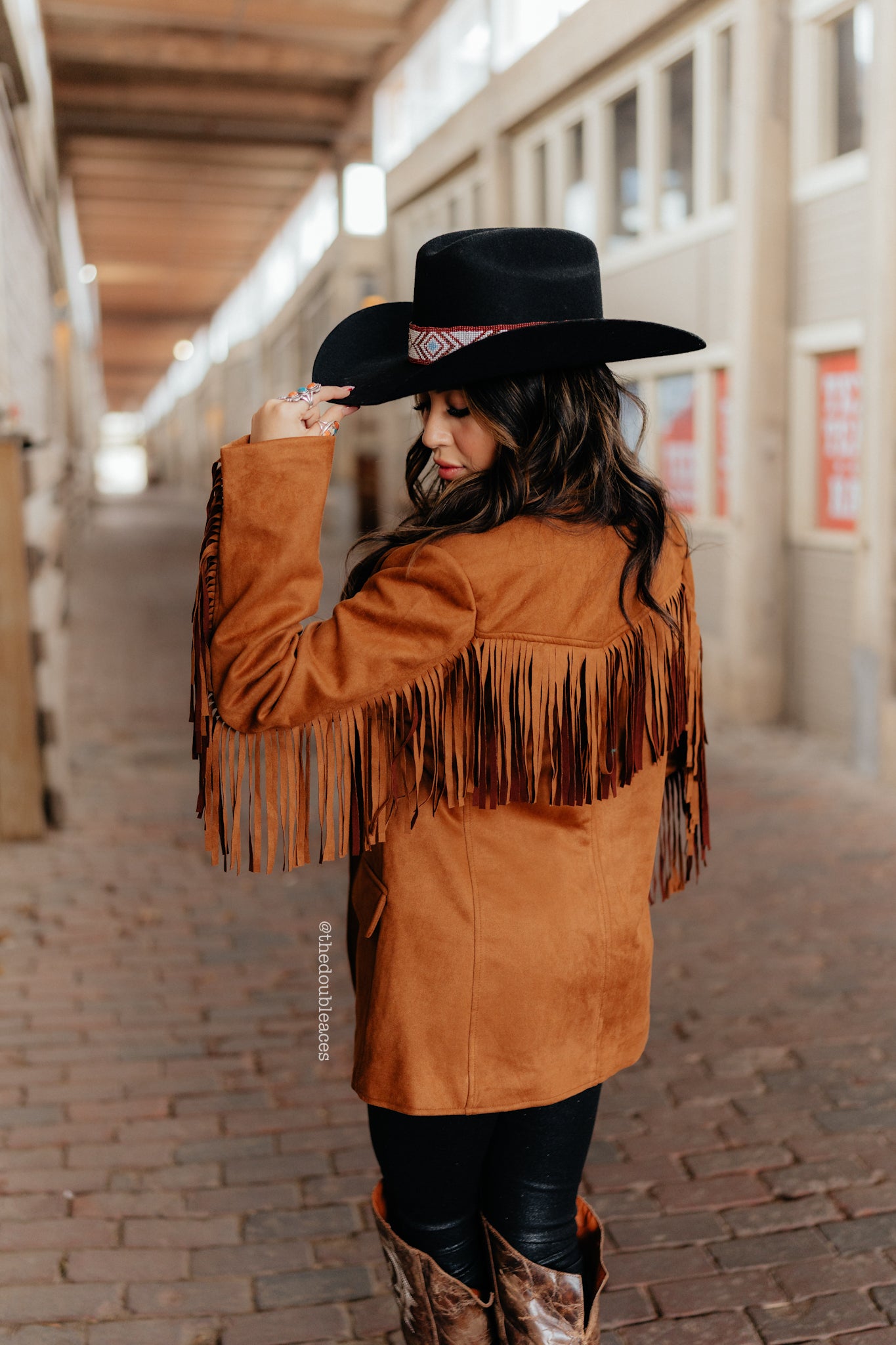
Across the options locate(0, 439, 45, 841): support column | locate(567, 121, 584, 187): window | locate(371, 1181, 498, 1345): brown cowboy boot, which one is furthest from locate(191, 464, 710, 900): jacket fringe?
Answer: locate(567, 121, 584, 187): window

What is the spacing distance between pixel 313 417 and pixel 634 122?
10173mm

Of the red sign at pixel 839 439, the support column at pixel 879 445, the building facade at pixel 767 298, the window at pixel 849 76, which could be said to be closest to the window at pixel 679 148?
the building facade at pixel 767 298

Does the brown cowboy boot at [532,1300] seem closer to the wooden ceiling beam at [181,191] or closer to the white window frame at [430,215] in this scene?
the white window frame at [430,215]

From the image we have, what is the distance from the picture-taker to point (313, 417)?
5.49 ft

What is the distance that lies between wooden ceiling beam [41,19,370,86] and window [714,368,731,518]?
10361mm

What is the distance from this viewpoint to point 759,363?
8742 mm

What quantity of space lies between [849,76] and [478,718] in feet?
26.0

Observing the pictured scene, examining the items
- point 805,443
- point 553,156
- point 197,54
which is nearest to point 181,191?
point 197,54

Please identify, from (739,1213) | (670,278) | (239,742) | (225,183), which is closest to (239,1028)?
(739,1213)

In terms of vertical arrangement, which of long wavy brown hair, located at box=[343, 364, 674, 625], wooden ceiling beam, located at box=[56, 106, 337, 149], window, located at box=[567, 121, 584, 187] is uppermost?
wooden ceiling beam, located at box=[56, 106, 337, 149]

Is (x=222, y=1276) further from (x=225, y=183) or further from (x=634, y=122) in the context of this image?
(x=225, y=183)

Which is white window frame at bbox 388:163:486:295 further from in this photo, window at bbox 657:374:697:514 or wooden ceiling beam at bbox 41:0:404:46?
window at bbox 657:374:697:514

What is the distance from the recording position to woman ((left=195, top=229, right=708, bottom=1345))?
161 centimetres

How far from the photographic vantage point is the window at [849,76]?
7.98 meters
